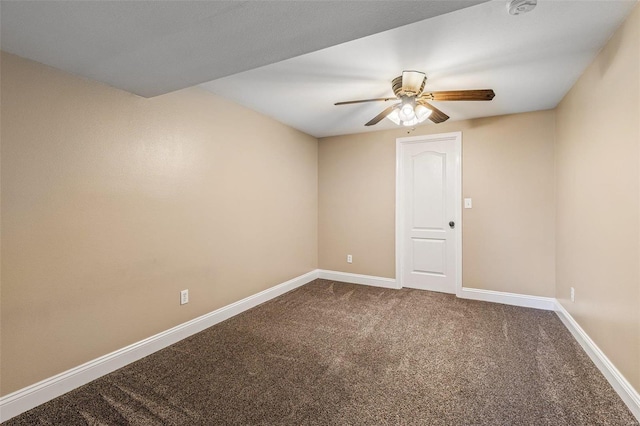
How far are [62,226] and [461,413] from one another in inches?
106

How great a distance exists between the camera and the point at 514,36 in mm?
1806

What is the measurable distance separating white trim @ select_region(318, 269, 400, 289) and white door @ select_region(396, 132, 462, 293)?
0.17 m

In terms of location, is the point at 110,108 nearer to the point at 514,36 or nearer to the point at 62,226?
the point at 62,226

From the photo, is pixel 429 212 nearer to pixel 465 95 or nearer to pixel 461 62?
pixel 465 95

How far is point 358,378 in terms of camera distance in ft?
6.50

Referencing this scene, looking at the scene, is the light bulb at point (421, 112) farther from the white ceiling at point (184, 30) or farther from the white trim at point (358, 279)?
the white trim at point (358, 279)

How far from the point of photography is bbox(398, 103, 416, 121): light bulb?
93.9 inches

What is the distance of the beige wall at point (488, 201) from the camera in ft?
10.9

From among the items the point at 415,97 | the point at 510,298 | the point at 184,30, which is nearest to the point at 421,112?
the point at 415,97

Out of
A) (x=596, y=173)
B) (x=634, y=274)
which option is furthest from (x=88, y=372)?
(x=596, y=173)

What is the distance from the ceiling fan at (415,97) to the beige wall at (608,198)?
71 cm

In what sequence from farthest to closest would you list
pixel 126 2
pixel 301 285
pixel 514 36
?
pixel 301 285 < pixel 514 36 < pixel 126 2

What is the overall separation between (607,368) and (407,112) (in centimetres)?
227

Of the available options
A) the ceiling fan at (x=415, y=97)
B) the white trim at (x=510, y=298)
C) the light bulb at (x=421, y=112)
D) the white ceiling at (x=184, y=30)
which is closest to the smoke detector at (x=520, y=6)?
the white ceiling at (x=184, y=30)
